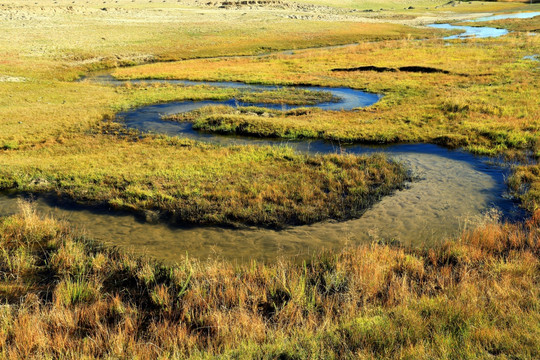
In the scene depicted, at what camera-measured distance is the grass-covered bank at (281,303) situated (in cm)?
512

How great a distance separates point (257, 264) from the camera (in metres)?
8.95

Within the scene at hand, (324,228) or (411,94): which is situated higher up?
(411,94)

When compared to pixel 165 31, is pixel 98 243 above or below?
below

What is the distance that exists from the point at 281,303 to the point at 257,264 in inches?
78.8

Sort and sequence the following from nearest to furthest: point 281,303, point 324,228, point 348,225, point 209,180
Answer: point 281,303 → point 324,228 → point 348,225 → point 209,180

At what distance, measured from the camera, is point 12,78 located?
3650cm

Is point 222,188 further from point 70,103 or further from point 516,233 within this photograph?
point 70,103

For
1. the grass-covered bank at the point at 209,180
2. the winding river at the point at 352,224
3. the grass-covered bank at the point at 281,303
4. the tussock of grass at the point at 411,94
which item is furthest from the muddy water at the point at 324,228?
the tussock of grass at the point at 411,94

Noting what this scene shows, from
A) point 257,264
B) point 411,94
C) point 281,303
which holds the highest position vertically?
point 411,94

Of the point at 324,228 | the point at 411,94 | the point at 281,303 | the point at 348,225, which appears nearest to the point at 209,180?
the point at 324,228

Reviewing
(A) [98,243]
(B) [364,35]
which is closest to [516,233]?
(A) [98,243]

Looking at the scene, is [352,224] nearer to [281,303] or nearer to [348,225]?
[348,225]

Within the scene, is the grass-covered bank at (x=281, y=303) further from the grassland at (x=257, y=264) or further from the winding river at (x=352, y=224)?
the winding river at (x=352, y=224)

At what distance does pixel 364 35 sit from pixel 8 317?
80372 mm
